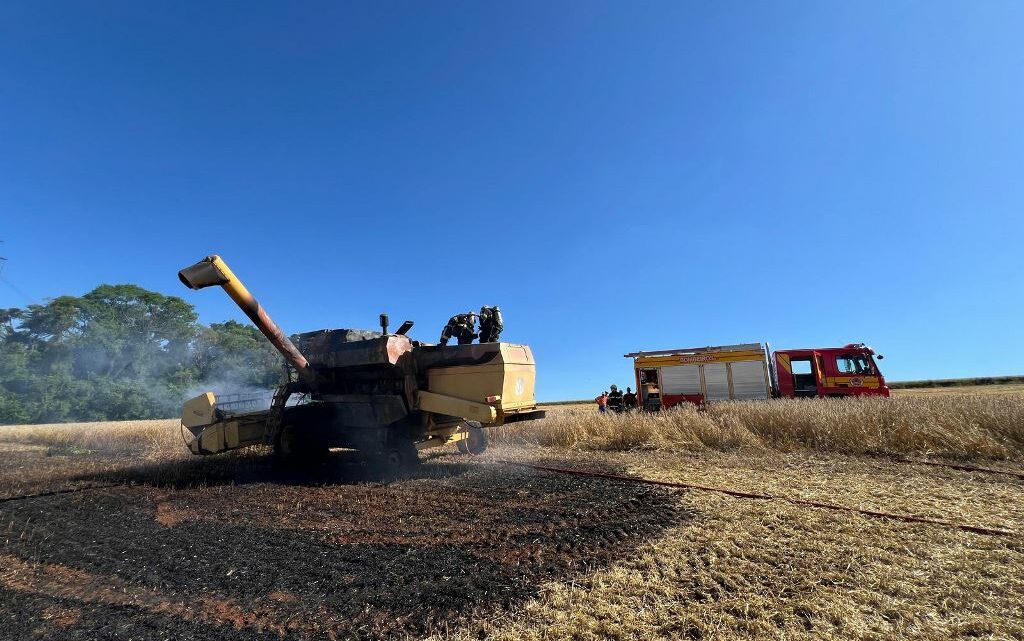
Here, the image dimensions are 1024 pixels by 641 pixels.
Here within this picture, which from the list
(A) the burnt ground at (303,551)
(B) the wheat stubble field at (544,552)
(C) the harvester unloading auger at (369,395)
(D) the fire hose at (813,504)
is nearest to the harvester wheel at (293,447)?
(C) the harvester unloading auger at (369,395)

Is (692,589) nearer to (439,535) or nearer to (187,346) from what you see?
(439,535)

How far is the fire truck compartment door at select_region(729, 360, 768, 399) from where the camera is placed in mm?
16422

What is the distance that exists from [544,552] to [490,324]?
5.23m

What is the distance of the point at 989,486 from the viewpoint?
5.51 metres

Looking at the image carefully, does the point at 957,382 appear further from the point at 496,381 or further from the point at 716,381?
the point at 496,381

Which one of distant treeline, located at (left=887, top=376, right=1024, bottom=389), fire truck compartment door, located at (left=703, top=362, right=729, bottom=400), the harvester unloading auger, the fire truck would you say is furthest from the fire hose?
distant treeline, located at (left=887, top=376, right=1024, bottom=389)

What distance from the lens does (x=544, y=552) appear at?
3.78 metres

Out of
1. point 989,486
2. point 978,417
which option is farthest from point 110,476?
point 978,417

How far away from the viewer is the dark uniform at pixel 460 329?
8.58m

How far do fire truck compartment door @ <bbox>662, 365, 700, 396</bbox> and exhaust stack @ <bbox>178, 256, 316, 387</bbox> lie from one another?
44.9ft

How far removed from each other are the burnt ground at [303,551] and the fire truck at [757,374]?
1114 centimetres

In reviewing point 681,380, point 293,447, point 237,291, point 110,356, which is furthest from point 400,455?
point 110,356

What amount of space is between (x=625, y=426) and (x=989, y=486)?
612 centimetres

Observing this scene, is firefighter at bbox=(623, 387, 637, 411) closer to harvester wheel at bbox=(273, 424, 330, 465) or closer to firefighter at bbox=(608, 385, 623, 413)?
firefighter at bbox=(608, 385, 623, 413)
